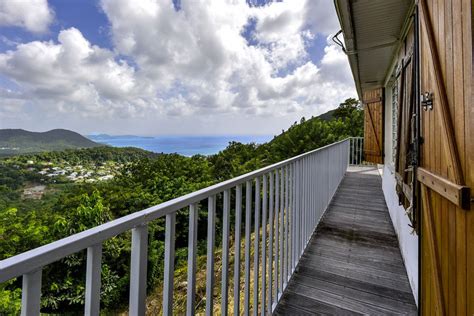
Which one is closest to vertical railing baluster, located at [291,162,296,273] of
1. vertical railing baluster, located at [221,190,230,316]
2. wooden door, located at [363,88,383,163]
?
vertical railing baluster, located at [221,190,230,316]

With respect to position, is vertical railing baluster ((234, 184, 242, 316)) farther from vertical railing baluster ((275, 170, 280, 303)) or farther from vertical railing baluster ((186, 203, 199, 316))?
vertical railing baluster ((275, 170, 280, 303))

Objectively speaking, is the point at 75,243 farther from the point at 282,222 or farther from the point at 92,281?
the point at 282,222

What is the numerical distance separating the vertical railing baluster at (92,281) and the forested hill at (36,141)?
96.8 feet

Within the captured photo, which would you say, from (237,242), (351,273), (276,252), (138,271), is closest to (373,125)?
(351,273)

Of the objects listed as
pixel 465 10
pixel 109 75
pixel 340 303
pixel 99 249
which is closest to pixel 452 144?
pixel 465 10

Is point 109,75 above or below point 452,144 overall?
above

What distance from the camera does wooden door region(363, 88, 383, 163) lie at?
5.02 meters

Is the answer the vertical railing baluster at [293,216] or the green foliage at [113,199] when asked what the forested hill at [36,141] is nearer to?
the green foliage at [113,199]

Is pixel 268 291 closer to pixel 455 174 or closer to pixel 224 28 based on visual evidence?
pixel 455 174

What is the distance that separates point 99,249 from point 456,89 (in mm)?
1442

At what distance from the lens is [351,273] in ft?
8.11

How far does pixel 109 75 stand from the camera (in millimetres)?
25250

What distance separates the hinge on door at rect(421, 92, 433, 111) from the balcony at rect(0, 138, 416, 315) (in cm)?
101

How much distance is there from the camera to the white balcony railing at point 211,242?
537mm
